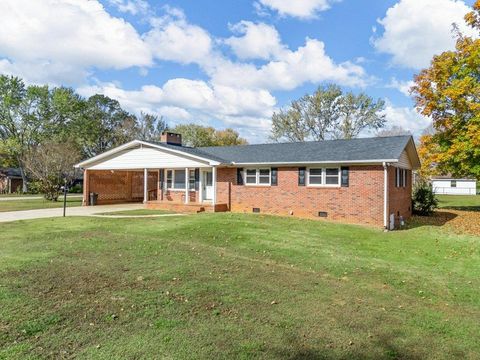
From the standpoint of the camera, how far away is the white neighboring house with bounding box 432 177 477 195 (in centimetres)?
5309

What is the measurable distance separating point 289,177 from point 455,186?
153 feet

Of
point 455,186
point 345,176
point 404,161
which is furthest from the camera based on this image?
point 455,186

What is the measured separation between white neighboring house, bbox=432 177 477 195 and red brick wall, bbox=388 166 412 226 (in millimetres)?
38333

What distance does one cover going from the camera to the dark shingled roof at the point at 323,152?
16.0 metres

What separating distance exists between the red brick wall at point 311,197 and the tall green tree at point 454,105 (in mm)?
6973

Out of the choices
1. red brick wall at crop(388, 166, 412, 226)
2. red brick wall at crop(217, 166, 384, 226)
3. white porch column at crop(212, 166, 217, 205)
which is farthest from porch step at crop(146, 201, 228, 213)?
red brick wall at crop(388, 166, 412, 226)

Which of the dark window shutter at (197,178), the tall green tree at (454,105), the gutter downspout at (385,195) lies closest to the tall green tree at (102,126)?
the dark window shutter at (197,178)

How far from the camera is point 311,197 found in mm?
17109

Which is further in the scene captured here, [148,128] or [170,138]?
[148,128]

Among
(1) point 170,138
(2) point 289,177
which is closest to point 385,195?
(2) point 289,177

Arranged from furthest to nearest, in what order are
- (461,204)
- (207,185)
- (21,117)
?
(21,117)
(461,204)
(207,185)

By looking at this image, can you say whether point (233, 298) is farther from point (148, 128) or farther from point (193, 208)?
point (148, 128)

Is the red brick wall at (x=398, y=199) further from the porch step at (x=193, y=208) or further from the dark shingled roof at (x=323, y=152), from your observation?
the porch step at (x=193, y=208)

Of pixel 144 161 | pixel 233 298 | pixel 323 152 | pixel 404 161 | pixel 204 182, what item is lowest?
pixel 233 298
